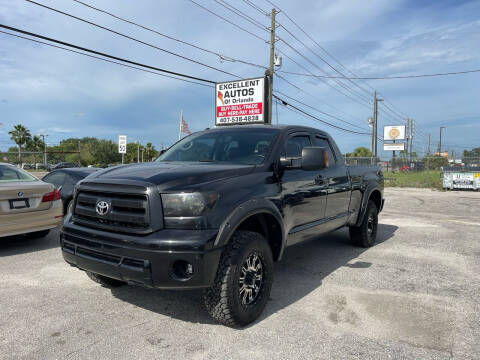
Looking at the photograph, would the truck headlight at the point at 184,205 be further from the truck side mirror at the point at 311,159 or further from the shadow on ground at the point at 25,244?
the shadow on ground at the point at 25,244

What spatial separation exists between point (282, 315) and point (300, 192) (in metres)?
1.31

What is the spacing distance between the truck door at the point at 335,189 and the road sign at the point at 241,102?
14.9 metres

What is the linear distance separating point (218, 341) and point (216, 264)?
2.08ft

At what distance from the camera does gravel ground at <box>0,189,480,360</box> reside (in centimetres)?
274

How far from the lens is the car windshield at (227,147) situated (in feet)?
12.5

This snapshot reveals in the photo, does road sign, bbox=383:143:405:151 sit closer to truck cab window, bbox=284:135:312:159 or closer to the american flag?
the american flag

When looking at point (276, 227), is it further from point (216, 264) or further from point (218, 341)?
point (218, 341)

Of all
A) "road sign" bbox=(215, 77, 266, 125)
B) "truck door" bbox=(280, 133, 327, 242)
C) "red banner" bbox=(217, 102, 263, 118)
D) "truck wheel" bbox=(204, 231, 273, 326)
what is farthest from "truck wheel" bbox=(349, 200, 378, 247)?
"red banner" bbox=(217, 102, 263, 118)

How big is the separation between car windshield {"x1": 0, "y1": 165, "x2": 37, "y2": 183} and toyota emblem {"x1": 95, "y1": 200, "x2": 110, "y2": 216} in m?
3.71

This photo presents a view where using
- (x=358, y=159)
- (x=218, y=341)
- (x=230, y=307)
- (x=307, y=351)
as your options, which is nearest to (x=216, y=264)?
(x=230, y=307)

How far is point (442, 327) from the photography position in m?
3.14

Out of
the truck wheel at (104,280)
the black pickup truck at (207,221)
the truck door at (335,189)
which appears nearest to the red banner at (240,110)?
the truck door at (335,189)

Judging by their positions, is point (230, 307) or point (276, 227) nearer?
point (230, 307)

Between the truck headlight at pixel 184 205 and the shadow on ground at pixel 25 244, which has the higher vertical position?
the truck headlight at pixel 184 205
